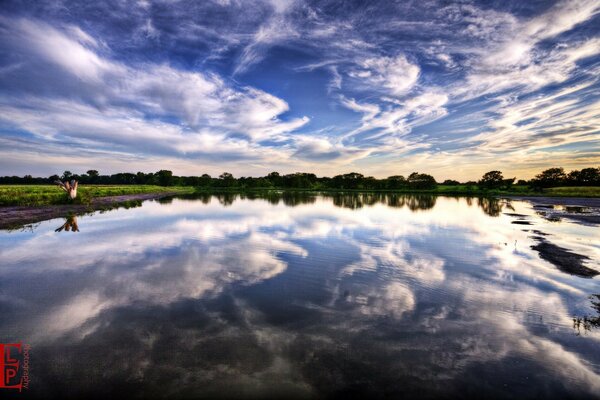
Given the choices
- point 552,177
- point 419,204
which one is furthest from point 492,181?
point 419,204

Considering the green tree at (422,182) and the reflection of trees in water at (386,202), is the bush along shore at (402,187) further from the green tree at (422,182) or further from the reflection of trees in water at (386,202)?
the reflection of trees in water at (386,202)

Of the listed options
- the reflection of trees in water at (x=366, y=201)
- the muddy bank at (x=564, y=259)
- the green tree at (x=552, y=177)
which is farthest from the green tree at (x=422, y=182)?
the muddy bank at (x=564, y=259)

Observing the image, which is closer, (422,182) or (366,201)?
(366,201)

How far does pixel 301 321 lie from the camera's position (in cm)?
866

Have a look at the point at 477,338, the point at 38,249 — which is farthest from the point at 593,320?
the point at 38,249

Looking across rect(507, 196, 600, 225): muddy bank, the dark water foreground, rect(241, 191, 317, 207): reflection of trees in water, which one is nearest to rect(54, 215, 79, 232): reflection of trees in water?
the dark water foreground

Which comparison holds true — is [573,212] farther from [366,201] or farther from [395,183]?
[395,183]

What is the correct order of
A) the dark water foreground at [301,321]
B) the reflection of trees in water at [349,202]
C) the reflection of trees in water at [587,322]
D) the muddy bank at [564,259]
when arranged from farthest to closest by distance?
the reflection of trees in water at [349,202]
the muddy bank at [564,259]
the reflection of trees in water at [587,322]
the dark water foreground at [301,321]

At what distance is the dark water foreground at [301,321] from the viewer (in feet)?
19.7

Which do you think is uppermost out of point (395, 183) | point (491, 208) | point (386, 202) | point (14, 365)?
point (395, 183)

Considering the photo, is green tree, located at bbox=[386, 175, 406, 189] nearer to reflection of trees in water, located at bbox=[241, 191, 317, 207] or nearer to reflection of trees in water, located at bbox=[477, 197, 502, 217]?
reflection of trees in water, located at bbox=[241, 191, 317, 207]

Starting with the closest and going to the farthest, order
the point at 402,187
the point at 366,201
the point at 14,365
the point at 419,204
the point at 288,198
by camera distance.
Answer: the point at 14,365, the point at 419,204, the point at 366,201, the point at 288,198, the point at 402,187

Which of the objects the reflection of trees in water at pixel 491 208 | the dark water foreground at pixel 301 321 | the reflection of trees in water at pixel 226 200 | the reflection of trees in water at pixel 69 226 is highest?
the reflection of trees in water at pixel 226 200

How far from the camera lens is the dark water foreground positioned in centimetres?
602
